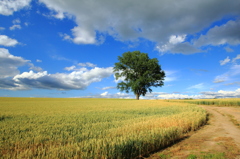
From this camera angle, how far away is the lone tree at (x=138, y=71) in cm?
4991

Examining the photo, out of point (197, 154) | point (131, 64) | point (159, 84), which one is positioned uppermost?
point (131, 64)

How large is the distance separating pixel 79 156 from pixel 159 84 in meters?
50.7

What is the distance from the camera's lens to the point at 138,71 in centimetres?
5294

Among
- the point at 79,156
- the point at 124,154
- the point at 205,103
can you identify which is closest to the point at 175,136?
the point at 124,154

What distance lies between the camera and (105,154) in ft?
15.9

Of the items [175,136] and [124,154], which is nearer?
[124,154]

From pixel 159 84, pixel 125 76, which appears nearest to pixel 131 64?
pixel 125 76

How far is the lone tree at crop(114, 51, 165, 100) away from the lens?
49.9m

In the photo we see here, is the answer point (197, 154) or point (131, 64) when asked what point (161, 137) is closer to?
point (197, 154)

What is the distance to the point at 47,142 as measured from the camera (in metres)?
6.21

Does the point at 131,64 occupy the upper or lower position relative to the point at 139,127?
upper

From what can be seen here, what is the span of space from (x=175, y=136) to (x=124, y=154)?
3757 mm

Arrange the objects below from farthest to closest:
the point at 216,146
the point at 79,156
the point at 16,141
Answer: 1. the point at 216,146
2. the point at 16,141
3. the point at 79,156

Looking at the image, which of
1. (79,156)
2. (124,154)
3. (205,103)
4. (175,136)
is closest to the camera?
(79,156)
